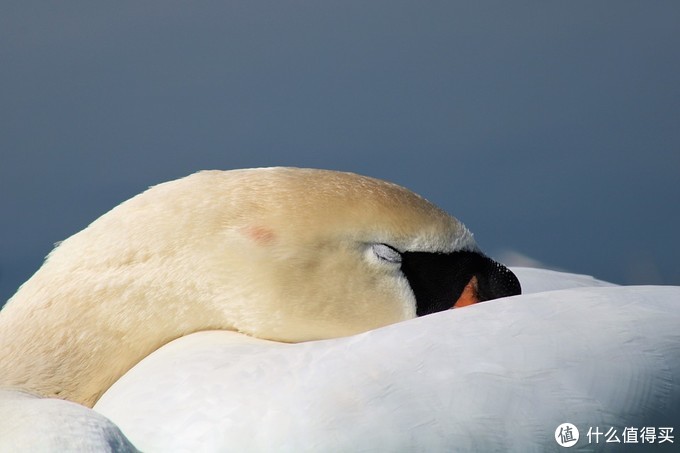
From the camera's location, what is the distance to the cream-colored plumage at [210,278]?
253 centimetres

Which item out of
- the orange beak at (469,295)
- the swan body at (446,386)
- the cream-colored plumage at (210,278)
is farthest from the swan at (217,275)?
the swan body at (446,386)

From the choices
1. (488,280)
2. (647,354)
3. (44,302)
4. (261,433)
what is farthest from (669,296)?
(44,302)

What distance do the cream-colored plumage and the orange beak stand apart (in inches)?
6.3

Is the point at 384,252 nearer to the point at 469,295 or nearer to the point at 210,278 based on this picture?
the point at 469,295

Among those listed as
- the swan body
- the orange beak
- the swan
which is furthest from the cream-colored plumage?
the swan body

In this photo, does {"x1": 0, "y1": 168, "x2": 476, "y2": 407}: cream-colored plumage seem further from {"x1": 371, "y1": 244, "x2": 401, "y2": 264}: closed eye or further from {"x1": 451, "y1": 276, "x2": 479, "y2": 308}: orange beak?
{"x1": 451, "y1": 276, "x2": 479, "y2": 308}: orange beak

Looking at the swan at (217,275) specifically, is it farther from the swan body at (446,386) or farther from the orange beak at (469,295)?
the swan body at (446,386)

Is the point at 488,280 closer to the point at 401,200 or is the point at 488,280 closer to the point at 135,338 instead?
the point at 401,200

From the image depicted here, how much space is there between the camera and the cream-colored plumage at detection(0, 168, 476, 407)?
253 centimetres

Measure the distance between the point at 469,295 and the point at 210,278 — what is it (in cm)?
58

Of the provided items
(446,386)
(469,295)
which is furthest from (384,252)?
(446,386)

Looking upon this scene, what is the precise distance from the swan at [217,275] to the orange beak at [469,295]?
130 millimetres

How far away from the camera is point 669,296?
7.43ft

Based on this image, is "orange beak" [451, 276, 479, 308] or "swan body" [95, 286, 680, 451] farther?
"orange beak" [451, 276, 479, 308]
